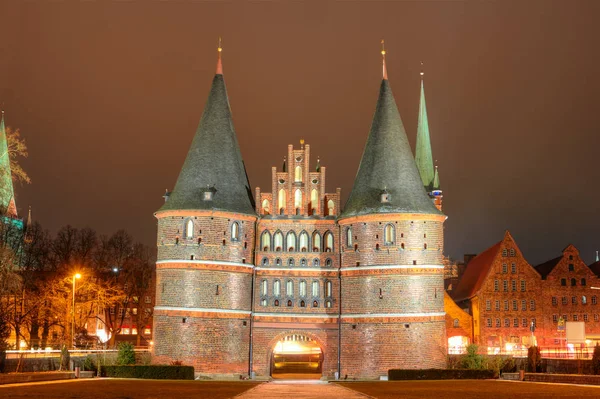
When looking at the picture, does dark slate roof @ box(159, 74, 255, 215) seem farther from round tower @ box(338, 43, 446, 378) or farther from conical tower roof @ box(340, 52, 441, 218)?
conical tower roof @ box(340, 52, 441, 218)

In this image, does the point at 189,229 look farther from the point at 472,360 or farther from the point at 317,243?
the point at 472,360

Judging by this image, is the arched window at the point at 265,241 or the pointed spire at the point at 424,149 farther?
the pointed spire at the point at 424,149

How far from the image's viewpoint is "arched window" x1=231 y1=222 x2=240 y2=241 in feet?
184

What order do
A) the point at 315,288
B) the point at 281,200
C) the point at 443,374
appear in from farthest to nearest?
the point at 281,200
the point at 315,288
the point at 443,374

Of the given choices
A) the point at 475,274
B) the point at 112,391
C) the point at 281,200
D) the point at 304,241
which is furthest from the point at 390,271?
the point at 475,274

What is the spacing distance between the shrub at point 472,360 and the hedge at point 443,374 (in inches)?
48.4

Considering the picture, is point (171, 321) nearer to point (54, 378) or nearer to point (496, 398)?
point (54, 378)

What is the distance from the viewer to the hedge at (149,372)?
50.1 m

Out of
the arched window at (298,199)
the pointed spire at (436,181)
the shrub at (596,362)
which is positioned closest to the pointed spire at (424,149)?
the pointed spire at (436,181)

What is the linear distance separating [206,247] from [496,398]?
26.1 meters

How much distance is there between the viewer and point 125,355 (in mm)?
52531

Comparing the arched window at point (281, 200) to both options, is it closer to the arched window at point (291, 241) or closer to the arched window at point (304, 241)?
the arched window at point (291, 241)

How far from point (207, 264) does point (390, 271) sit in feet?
37.8

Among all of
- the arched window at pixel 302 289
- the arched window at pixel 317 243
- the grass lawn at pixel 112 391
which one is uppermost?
the arched window at pixel 317 243
